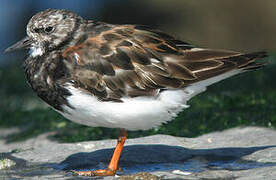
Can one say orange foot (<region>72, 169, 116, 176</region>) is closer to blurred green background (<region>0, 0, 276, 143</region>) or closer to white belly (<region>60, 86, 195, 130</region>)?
→ white belly (<region>60, 86, 195, 130</region>)

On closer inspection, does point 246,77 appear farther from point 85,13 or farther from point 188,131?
point 85,13

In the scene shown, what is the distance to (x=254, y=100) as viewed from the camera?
12820 mm

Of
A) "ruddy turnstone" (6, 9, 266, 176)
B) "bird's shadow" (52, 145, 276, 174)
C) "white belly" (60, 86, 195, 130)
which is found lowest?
"bird's shadow" (52, 145, 276, 174)

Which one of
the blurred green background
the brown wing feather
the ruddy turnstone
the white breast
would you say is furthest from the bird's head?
the blurred green background

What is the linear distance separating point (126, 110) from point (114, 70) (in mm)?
747

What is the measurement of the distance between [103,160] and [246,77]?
903 centimetres

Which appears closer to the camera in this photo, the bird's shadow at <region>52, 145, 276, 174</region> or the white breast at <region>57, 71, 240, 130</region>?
the white breast at <region>57, 71, 240, 130</region>

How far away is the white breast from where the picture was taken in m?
7.55

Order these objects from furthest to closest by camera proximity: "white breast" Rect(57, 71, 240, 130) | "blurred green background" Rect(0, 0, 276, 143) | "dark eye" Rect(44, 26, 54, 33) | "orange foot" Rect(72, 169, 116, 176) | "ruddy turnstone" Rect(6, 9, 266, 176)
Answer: "blurred green background" Rect(0, 0, 276, 143), "dark eye" Rect(44, 26, 54, 33), "orange foot" Rect(72, 169, 116, 176), "ruddy turnstone" Rect(6, 9, 266, 176), "white breast" Rect(57, 71, 240, 130)

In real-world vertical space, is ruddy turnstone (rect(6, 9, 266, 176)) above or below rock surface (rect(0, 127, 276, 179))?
above

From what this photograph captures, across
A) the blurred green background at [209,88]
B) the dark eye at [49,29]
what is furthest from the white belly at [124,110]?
the blurred green background at [209,88]

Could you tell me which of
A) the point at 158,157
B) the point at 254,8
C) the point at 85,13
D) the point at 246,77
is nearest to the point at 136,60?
the point at 158,157

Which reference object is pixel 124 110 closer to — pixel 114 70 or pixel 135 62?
pixel 114 70

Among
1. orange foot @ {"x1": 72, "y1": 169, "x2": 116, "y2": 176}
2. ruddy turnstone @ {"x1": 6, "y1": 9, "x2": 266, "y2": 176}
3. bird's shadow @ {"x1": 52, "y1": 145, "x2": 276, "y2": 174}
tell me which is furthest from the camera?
bird's shadow @ {"x1": 52, "y1": 145, "x2": 276, "y2": 174}
